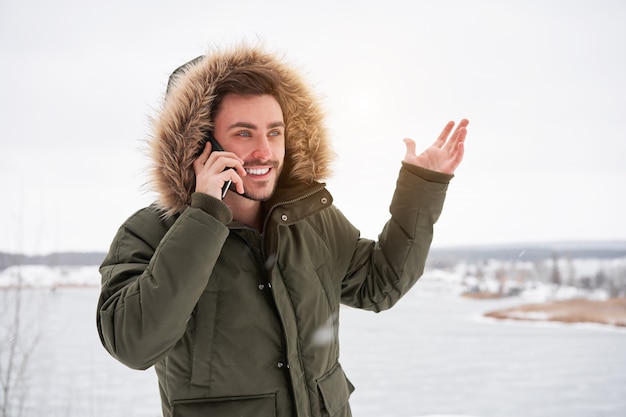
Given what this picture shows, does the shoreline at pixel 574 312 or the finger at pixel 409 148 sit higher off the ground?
the finger at pixel 409 148

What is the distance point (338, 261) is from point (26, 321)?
471 cm

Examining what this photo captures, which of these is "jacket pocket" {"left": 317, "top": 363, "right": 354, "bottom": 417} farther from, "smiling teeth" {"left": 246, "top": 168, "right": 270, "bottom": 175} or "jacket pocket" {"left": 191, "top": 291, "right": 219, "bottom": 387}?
"smiling teeth" {"left": 246, "top": 168, "right": 270, "bottom": 175}

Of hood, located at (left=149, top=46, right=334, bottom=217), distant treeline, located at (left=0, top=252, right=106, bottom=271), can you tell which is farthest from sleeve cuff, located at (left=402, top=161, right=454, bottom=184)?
distant treeline, located at (left=0, top=252, right=106, bottom=271)

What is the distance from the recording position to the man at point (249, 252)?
1.03 meters

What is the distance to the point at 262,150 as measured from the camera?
4.22 ft

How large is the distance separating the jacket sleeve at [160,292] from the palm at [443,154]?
1.83 feet

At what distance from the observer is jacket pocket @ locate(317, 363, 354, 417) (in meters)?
1.25

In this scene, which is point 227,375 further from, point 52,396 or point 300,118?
point 52,396

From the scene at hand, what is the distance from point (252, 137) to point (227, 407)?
609mm

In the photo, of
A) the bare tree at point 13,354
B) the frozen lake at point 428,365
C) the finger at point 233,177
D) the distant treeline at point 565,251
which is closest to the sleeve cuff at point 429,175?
the finger at point 233,177

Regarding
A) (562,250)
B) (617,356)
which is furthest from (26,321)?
(617,356)

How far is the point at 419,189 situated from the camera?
4.48 feet

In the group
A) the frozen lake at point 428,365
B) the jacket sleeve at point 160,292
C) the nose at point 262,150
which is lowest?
the frozen lake at point 428,365

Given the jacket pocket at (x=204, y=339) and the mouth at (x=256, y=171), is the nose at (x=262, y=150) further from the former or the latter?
the jacket pocket at (x=204, y=339)
